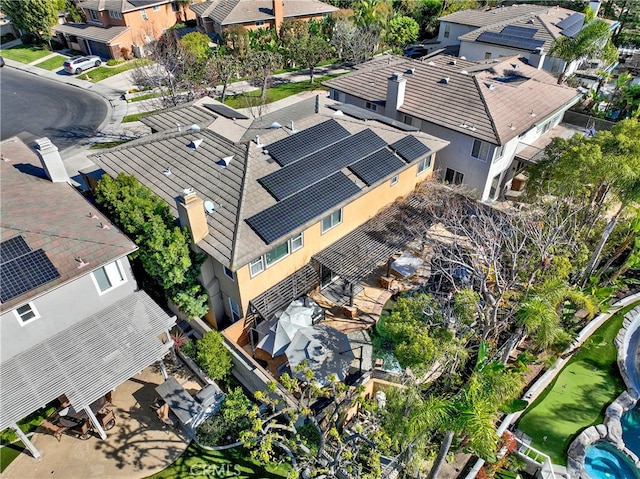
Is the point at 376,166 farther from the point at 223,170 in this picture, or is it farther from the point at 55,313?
the point at 55,313

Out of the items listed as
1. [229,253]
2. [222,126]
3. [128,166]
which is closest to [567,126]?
[222,126]

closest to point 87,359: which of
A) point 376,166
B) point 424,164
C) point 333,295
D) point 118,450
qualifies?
point 118,450

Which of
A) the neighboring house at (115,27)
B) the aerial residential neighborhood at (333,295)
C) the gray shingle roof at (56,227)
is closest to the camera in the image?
the aerial residential neighborhood at (333,295)

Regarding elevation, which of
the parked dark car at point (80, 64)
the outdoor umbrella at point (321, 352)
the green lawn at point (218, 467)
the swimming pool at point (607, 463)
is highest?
the parked dark car at point (80, 64)

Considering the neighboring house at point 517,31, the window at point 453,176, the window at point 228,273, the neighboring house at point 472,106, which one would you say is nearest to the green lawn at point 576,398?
the neighboring house at point 472,106

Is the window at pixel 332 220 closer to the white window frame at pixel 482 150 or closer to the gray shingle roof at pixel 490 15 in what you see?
the white window frame at pixel 482 150

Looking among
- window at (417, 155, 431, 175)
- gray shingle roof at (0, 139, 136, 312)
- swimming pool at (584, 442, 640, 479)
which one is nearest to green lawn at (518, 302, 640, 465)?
swimming pool at (584, 442, 640, 479)

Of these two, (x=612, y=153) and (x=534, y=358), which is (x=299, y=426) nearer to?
(x=534, y=358)

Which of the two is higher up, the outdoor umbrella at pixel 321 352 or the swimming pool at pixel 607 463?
the outdoor umbrella at pixel 321 352
